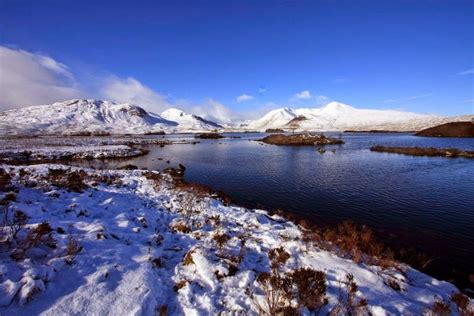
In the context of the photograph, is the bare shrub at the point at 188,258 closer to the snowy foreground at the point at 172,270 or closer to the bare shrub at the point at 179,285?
the snowy foreground at the point at 172,270

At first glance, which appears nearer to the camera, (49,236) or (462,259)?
(49,236)

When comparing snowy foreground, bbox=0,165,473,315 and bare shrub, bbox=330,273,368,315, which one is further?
bare shrub, bbox=330,273,368,315

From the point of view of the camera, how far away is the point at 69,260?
7074 mm

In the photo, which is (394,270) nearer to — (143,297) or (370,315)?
(370,315)

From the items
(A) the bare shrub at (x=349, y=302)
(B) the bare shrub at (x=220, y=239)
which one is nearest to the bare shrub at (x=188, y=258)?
(B) the bare shrub at (x=220, y=239)

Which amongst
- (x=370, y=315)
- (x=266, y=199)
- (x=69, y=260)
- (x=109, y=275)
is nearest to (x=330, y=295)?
(x=370, y=315)

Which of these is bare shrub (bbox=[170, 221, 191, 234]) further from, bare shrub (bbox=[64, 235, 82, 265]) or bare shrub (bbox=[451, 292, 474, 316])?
bare shrub (bbox=[451, 292, 474, 316])

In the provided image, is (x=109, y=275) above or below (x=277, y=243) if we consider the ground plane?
above

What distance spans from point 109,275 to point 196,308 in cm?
261

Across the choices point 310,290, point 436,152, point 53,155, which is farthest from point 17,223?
point 436,152

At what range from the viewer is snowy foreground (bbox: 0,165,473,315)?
608cm

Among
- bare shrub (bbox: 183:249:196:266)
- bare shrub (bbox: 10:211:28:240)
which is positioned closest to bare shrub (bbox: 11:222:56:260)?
bare shrub (bbox: 10:211:28:240)

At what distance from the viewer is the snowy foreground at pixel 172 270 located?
6.08 m

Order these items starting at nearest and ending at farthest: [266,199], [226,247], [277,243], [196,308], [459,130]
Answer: [196,308], [226,247], [277,243], [266,199], [459,130]
